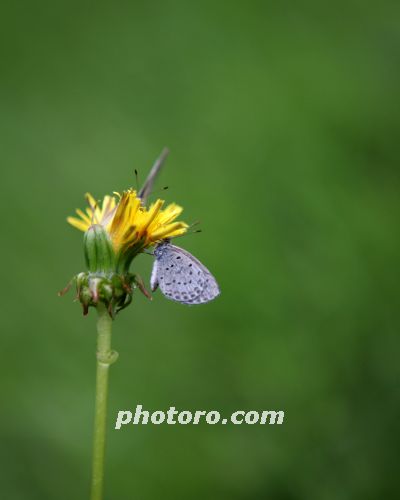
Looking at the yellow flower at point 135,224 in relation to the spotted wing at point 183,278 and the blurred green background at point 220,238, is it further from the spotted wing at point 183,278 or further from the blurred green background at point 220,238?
the blurred green background at point 220,238

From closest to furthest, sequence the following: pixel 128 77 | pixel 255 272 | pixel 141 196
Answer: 1. pixel 141 196
2. pixel 255 272
3. pixel 128 77

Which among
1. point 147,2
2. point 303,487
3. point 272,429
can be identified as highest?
point 147,2

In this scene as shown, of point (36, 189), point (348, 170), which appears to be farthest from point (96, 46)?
point (348, 170)

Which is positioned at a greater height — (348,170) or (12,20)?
(12,20)

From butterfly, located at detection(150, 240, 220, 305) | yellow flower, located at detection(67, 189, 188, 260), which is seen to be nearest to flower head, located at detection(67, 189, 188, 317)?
yellow flower, located at detection(67, 189, 188, 260)

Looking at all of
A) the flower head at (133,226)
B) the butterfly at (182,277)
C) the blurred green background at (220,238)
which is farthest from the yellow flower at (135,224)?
the blurred green background at (220,238)

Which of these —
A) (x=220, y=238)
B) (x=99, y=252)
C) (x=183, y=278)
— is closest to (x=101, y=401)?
(x=99, y=252)

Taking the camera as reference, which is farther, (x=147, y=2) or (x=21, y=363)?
(x=147, y=2)

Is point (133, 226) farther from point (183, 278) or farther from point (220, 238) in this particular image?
point (220, 238)

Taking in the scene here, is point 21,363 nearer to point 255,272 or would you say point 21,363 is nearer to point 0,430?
point 0,430
